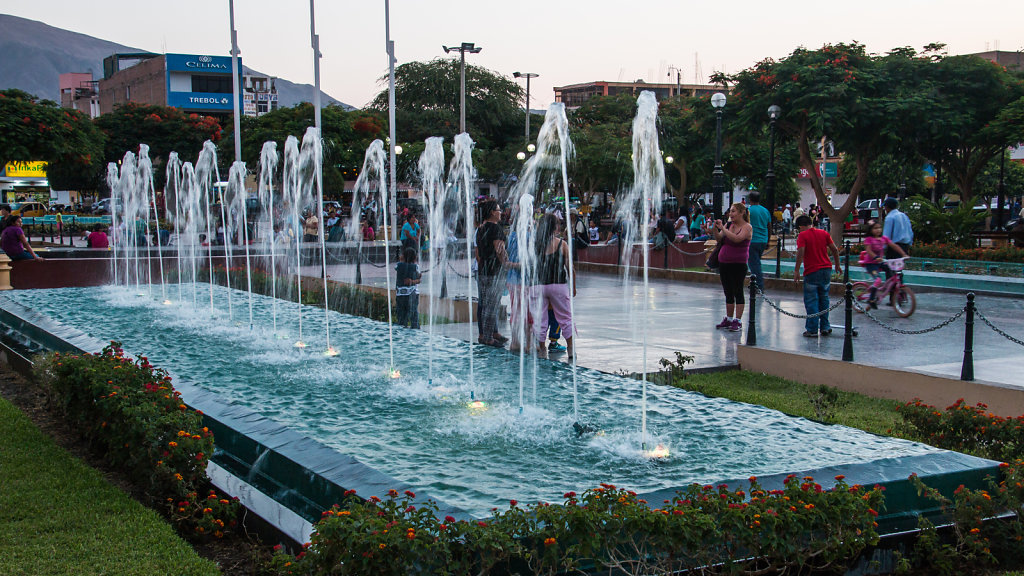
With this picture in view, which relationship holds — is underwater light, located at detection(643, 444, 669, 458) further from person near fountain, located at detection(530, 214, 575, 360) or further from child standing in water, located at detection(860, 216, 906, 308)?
child standing in water, located at detection(860, 216, 906, 308)

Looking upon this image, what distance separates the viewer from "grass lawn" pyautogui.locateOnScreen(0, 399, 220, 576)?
442cm

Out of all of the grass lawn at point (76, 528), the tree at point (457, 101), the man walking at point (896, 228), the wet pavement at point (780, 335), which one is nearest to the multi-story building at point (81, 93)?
the tree at point (457, 101)

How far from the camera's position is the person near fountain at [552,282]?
8906 mm

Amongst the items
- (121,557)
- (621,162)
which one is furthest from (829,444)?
(621,162)

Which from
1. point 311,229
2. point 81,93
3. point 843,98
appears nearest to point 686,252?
point 843,98

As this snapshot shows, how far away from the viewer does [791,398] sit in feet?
26.7

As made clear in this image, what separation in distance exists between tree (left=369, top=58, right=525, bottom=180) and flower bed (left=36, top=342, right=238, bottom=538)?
166 ft

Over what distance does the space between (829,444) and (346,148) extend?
4303 cm

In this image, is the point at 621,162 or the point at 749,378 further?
the point at 621,162

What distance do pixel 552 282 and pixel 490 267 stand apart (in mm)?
1014

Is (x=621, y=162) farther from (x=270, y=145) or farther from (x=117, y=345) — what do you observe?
(x=117, y=345)

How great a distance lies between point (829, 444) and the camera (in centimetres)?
582

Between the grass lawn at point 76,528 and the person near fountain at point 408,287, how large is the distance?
5.36m

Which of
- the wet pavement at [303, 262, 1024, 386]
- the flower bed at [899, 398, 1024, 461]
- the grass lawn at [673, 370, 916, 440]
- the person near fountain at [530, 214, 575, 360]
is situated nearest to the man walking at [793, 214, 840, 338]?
the wet pavement at [303, 262, 1024, 386]
